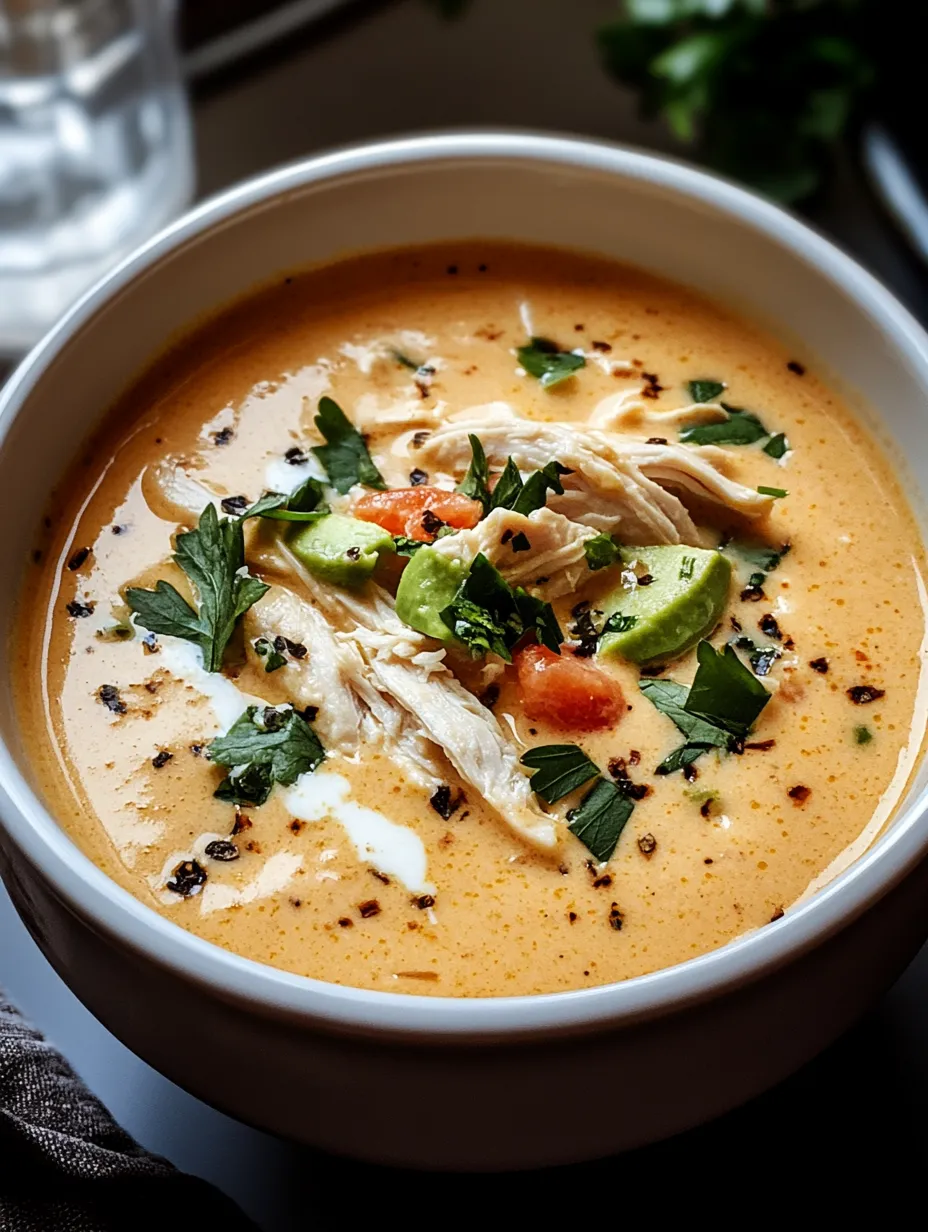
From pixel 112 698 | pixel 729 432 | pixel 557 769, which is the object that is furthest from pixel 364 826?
pixel 729 432

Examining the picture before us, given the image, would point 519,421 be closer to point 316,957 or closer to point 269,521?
point 269,521

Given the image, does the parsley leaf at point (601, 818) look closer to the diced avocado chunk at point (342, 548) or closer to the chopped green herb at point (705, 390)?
the diced avocado chunk at point (342, 548)

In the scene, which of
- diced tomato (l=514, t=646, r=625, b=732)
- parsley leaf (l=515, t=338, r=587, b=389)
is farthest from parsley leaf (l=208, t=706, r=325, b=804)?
parsley leaf (l=515, t=338, r=587, b=389)

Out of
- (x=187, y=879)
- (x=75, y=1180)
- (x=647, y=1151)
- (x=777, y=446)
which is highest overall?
(x=777, y=446)

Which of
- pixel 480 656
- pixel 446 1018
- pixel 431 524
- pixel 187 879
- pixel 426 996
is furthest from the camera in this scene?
pixel 431 524

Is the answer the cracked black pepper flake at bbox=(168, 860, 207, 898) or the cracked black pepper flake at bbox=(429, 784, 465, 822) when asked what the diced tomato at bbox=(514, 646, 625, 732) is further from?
the cracked black pepper flake at bbox=(168, 860, 207, 898)

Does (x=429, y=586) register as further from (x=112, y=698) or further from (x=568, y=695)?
(x=112, y=698)

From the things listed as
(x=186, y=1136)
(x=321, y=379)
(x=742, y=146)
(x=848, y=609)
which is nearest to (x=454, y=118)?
(x=742, y=146)
